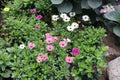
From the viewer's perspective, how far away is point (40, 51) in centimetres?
272

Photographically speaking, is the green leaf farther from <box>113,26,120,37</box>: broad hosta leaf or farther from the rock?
<box>113,26,120,37</box>: broad hosta leaf

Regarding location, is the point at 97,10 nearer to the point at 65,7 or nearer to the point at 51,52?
the point at 65,7

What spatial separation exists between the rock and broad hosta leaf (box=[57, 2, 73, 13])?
0.84 m

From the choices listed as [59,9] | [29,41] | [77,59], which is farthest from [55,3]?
[77,59]

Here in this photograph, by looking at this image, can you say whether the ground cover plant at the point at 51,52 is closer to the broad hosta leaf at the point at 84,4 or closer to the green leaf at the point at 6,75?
the green leaf at the point at 6,75

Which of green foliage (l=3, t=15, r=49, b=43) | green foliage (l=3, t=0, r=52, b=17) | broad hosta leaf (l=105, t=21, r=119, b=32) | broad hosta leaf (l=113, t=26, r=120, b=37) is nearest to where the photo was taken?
green foliage (l=3, t=15, r=49, b=43)

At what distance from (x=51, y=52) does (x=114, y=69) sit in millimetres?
636

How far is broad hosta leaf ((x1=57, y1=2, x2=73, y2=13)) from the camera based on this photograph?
3.45 metres

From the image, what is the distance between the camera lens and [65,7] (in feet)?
11.4

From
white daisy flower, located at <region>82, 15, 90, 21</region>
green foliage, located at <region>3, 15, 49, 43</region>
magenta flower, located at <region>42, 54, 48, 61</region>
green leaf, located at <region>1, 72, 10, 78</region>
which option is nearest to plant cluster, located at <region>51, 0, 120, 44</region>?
white daisy flower, located at <region>82, 15, 90, 21</region>

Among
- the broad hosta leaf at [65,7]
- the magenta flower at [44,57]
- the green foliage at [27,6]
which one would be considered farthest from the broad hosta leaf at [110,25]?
the magenta flower at [44,57]

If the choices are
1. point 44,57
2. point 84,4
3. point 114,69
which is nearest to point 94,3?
point 84,4

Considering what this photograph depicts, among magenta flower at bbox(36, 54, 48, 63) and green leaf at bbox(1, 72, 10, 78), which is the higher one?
magenta flower at bbox(36, 54, 48, 63)

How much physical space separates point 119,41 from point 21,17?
3.82 feet
